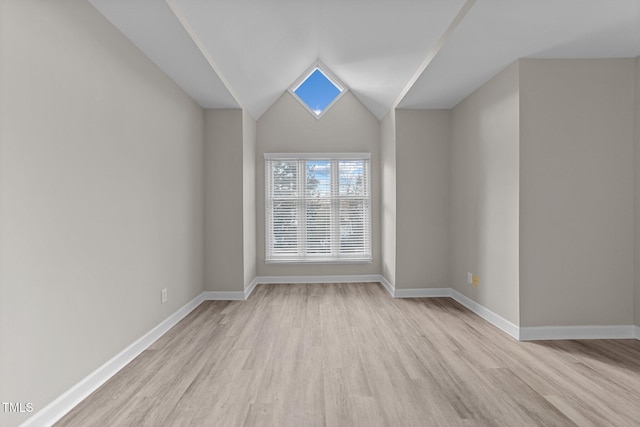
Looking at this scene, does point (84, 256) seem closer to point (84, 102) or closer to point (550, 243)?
point (84, 102)

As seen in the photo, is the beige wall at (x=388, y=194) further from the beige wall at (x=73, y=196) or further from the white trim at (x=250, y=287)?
the beige wall at (x=73, y=196)

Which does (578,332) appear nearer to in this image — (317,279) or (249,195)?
(317,279)

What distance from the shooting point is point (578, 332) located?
3242mm

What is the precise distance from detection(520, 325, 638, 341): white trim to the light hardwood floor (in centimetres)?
11

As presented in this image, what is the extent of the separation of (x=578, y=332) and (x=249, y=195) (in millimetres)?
4213

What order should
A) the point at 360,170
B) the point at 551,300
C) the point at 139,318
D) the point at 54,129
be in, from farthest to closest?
the point at 360,170 < the point at 551,300 < the point at 139,318 < the point at 54,129

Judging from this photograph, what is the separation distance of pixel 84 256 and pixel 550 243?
12.3 feet

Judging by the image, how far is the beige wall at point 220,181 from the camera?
479 centimetres

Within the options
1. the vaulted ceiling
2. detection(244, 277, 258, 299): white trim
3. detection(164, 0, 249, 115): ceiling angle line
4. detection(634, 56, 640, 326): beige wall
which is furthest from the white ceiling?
detection(244, 277, 258, 299): white trim

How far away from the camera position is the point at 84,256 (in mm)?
2264

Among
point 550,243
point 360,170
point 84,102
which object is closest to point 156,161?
point 84,102

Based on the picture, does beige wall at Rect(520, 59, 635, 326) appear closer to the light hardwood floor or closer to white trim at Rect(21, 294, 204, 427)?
the light hardwood floor

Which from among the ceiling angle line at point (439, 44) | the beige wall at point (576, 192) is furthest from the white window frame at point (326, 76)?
the beige wall at point (576, 192)

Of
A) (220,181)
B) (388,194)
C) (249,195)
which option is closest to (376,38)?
(388,194)
